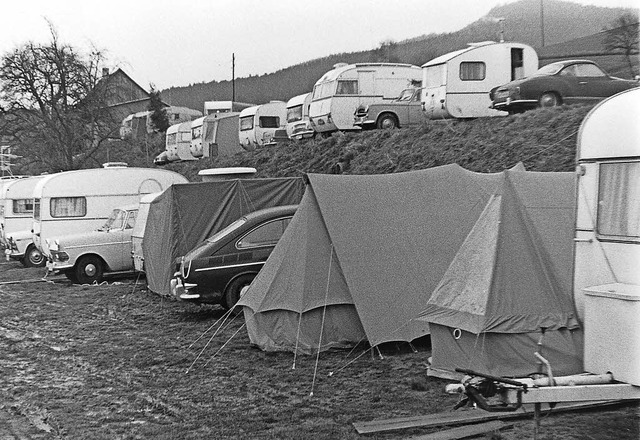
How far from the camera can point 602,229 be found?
7211mm

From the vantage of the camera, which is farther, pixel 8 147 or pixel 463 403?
pixel 8 147

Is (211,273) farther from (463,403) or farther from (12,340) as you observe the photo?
(463,403)

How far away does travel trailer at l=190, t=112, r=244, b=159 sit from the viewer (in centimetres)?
4184

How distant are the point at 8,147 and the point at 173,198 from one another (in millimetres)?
33798

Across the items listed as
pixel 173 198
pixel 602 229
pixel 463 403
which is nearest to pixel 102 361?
pixel 173 198

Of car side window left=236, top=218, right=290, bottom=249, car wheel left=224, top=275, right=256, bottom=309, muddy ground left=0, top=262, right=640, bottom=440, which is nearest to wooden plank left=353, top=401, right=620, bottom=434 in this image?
muddy ground left=0, top=262, right=640, bottom=440

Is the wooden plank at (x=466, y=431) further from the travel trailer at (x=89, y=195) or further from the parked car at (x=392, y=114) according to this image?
the parked car at (x=392, y=114)

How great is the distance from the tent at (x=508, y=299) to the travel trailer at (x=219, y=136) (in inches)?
1285

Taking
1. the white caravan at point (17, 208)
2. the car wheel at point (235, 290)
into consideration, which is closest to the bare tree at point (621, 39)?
the car wheel at point (235, 290)

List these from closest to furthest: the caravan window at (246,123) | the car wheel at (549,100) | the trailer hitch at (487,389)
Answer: the trailer hitch at (487,389) → the car wheel at (549,100) → the caravan window at (246,123)

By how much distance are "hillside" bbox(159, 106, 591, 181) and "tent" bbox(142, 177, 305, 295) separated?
2.46ft

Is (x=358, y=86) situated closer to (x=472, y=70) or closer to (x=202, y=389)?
(x=472, y=70)

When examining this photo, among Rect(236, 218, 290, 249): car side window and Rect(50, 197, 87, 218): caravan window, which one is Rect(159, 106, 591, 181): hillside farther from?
Rect(50, 197, 87, 218): caravan window

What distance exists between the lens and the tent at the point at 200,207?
616 inches
